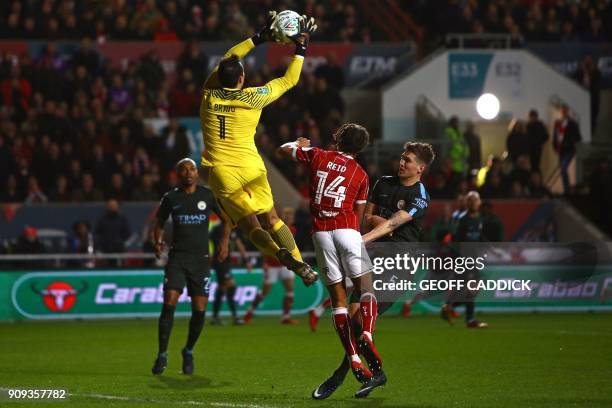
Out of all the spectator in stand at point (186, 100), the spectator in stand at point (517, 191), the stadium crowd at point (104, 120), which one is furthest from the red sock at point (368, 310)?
the spectator in stand at point (186, 100)

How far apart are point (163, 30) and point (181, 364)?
15273 millimetres

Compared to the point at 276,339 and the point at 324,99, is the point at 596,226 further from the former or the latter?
the point at 276,339

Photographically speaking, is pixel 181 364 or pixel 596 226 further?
pixel 596 226

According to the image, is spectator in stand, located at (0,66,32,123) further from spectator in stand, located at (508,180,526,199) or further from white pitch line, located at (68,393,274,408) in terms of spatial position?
white pitch line, located at (68,393,274,408)

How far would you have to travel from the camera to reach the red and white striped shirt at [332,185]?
10.6m

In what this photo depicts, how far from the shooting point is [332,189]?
34.8ft

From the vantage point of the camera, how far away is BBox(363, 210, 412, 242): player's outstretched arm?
35.2 feet

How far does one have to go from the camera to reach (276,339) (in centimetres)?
1783

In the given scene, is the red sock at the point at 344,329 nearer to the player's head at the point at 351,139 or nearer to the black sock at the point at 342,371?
the black sock at the point at 342,371

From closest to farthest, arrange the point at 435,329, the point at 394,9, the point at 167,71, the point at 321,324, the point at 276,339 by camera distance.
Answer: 1. the point at 276,339
2. the point at 435,329
3. the point at 321,324
4. the point at 167,71
5. the point at 394,9

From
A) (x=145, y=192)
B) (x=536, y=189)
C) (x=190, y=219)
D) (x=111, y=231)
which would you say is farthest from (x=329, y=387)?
(x=536, y=189)

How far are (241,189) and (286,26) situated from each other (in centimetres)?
157

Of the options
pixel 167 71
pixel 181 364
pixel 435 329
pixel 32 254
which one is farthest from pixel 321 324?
pixel 167 71

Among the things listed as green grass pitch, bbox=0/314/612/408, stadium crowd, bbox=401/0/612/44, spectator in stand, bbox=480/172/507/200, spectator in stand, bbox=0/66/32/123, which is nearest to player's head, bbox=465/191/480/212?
green grass pitch, bbox=0/314/612/408
